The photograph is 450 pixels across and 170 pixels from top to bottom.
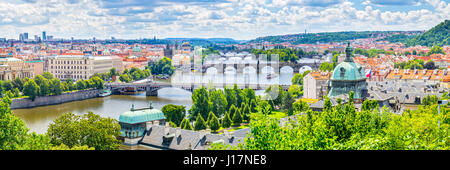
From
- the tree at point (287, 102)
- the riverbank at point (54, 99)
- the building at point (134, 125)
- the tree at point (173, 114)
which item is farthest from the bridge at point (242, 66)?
the building at point (134, 125)

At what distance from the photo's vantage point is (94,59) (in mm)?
56281

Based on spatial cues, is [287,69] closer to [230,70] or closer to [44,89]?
[230,70]

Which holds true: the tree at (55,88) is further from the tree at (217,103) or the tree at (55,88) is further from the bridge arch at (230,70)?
the bridge arch at (230,70)

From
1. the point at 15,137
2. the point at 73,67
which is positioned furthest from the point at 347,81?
the point at 73,67

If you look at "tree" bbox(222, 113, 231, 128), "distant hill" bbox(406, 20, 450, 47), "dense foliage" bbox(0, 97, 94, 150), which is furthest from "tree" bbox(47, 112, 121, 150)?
"distant hill" bbox(406, 20, 450, 47)

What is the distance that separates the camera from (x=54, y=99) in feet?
121

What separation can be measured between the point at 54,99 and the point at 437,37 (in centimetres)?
6918

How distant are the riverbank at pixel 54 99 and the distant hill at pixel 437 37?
200ft

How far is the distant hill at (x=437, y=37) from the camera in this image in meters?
81.8

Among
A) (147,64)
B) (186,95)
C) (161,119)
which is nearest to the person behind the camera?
(161,119)
